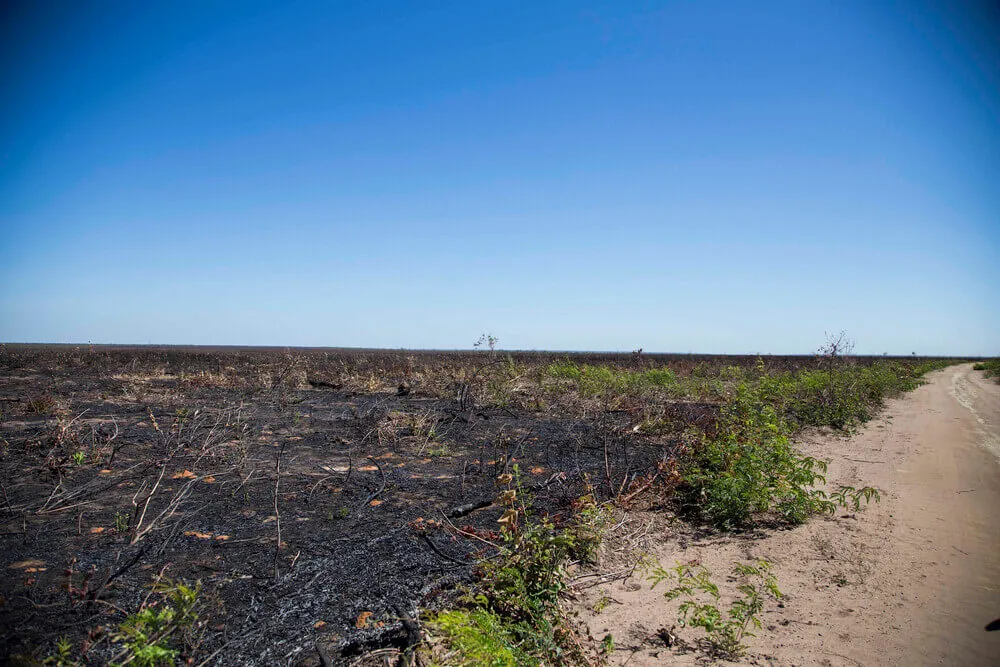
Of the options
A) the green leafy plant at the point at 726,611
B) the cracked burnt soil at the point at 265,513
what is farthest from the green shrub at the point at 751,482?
the cracked burnt soil at the point at 265,513

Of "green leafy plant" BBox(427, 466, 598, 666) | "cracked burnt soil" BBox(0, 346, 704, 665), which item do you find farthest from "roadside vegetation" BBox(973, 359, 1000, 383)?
"green leafy plant" BBox(427, 466, 598, 666)

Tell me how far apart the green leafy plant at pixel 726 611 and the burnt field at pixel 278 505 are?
5.04 ft

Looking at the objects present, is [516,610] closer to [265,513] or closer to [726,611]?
[726,611]

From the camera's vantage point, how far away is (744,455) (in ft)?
18.2

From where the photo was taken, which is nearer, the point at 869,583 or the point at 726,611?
the point at 726,611

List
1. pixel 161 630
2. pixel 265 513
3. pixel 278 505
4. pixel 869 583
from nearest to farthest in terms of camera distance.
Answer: pixel 161 630, pixel 869 583, pixel 265 513, pixel 278 505

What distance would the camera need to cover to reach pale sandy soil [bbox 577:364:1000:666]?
291 cm

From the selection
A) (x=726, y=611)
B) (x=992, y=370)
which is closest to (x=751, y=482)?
(x=726, y=611)

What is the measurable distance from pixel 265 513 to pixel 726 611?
4.20 metres

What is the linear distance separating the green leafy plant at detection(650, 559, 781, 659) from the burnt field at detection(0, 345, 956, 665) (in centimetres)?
154

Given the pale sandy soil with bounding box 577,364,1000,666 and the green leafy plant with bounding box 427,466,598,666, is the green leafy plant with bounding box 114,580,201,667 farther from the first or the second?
the pale sandy soil with bounding box 577,364,1000,666

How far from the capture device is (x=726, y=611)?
3363 millimetres

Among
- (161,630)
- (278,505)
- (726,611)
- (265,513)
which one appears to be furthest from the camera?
(278,505)

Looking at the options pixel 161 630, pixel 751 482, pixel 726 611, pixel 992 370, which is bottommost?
pixel 726 611
